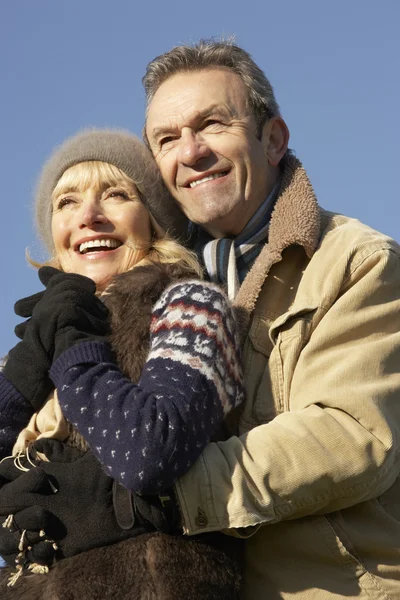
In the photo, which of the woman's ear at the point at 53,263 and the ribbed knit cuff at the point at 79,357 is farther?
the woman's ear at the point at 53,263

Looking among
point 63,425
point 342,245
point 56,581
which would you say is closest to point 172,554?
point 56,581

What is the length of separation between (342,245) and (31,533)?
1.61 m

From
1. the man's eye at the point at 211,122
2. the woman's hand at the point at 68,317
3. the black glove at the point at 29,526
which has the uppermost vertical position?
the man's eye at the point at 211,122

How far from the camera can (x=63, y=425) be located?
3105mm

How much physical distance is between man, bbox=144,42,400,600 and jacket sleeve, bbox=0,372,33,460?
69 cm

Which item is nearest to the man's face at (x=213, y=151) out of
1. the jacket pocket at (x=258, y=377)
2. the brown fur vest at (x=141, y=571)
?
the jacket pocket at (x=258, y=377)

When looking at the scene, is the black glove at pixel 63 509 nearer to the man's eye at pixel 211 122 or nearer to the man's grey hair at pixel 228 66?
the man's eye at pixel 211 122

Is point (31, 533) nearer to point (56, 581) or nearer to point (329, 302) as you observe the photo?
point (56, 581)

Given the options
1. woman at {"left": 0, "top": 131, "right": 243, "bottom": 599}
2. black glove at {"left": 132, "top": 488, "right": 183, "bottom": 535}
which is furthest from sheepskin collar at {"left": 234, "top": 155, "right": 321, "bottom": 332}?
black glove at {"left": 132, "top": 488, "right": 183, "bottom": 535}

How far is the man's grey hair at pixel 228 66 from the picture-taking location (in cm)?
430

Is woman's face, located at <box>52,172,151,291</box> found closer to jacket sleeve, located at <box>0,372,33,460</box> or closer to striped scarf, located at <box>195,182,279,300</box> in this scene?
striped scarf, located at <box>195,182,279,300</box>

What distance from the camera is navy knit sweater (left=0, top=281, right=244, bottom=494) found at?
2818 millimetres

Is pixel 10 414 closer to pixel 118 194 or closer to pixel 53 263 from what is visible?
pixel 53 263

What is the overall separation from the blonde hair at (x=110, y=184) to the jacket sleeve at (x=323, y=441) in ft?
2.22
